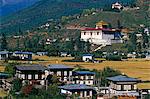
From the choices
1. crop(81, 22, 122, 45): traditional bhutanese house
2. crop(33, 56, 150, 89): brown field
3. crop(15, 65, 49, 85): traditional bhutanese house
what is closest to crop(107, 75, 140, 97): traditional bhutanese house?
crop(33, 56, 150, 89): brown field

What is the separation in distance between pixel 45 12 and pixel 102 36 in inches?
1621

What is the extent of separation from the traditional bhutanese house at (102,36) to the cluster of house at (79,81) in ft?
67.5

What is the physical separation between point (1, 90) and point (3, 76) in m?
1.32

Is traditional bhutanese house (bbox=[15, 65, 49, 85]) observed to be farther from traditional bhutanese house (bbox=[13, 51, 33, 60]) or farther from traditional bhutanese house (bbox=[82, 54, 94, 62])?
traditional bhutanese house (bbox=[82, 54, 94, 62])

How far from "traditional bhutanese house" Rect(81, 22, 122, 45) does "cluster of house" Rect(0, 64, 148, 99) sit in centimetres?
2059

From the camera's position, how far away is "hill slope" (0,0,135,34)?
232 feet

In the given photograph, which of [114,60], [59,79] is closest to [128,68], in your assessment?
[114,60]

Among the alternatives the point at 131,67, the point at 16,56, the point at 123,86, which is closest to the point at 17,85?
the point at 123,86

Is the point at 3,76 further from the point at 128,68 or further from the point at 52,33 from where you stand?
the point at 52,33

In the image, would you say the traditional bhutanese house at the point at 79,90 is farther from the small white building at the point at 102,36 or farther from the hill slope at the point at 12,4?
the small white building at the point at 102,36

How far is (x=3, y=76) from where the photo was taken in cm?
1722

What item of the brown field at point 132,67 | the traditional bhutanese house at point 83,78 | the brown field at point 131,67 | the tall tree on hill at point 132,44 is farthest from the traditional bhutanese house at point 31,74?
the tall tree on hill at point 132,44

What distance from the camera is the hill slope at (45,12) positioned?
2781 inches

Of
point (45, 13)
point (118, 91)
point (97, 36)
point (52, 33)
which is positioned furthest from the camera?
point (45, 13)
